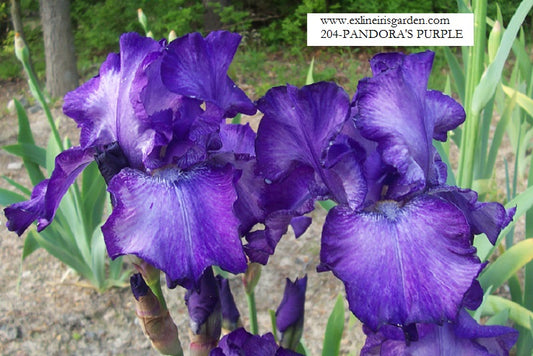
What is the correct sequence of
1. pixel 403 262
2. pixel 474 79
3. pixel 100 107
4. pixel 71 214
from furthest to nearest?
pixel 71 214 → pixel 474 79 → pixel 100 107 → pixel 403 262

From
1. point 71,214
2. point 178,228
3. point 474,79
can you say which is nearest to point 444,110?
point 178,228

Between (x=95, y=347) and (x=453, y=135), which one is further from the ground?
(x=453, y=135)

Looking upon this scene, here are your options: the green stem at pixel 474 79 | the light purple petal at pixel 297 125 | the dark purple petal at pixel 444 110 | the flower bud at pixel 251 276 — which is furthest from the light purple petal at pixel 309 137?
the green stem at pixel 474 79

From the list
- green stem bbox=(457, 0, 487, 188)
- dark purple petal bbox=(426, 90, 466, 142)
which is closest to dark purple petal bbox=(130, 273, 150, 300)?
dark purple petal bbox=(426, 90, 466, 142)

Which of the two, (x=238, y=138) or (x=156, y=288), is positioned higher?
(x=238, y=138)

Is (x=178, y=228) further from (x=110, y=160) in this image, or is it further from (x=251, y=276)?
(x=251, y=276)

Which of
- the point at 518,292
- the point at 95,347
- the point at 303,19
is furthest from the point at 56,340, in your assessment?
the point at 303,19

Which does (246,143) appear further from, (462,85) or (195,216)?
(462,85)
